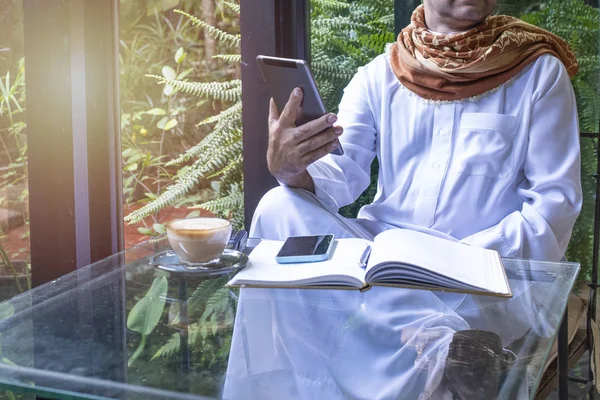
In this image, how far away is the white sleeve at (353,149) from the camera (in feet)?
6.24

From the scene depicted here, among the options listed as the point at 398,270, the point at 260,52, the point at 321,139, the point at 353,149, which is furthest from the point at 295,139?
the point at 260,52

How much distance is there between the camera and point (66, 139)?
1.90 metres

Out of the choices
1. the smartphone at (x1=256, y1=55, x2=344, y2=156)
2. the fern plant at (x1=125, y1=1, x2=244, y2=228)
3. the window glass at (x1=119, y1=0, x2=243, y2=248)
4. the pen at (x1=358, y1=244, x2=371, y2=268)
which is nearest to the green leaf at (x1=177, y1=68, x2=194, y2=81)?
the window glass at (x1=119, y1=0, x2=243, y2=248)

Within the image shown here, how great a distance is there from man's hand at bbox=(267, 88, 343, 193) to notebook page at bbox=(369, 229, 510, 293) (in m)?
0.39

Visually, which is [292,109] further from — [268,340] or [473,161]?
[268,340]

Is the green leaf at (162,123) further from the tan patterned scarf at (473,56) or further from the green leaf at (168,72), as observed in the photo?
the tan patterned scarf at (473,56)

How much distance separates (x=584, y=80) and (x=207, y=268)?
1.38m

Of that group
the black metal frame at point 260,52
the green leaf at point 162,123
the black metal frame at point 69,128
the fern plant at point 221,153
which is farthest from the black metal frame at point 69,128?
the green leaf at point 162,123

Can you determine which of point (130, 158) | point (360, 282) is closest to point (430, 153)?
point (360, 282)

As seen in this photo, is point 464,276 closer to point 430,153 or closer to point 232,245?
point 232,245

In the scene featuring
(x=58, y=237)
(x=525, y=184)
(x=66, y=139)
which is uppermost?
(x=66, y=139)

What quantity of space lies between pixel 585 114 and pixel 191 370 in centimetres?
158

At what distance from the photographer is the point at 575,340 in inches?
61.9

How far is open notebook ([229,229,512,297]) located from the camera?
1.08m
